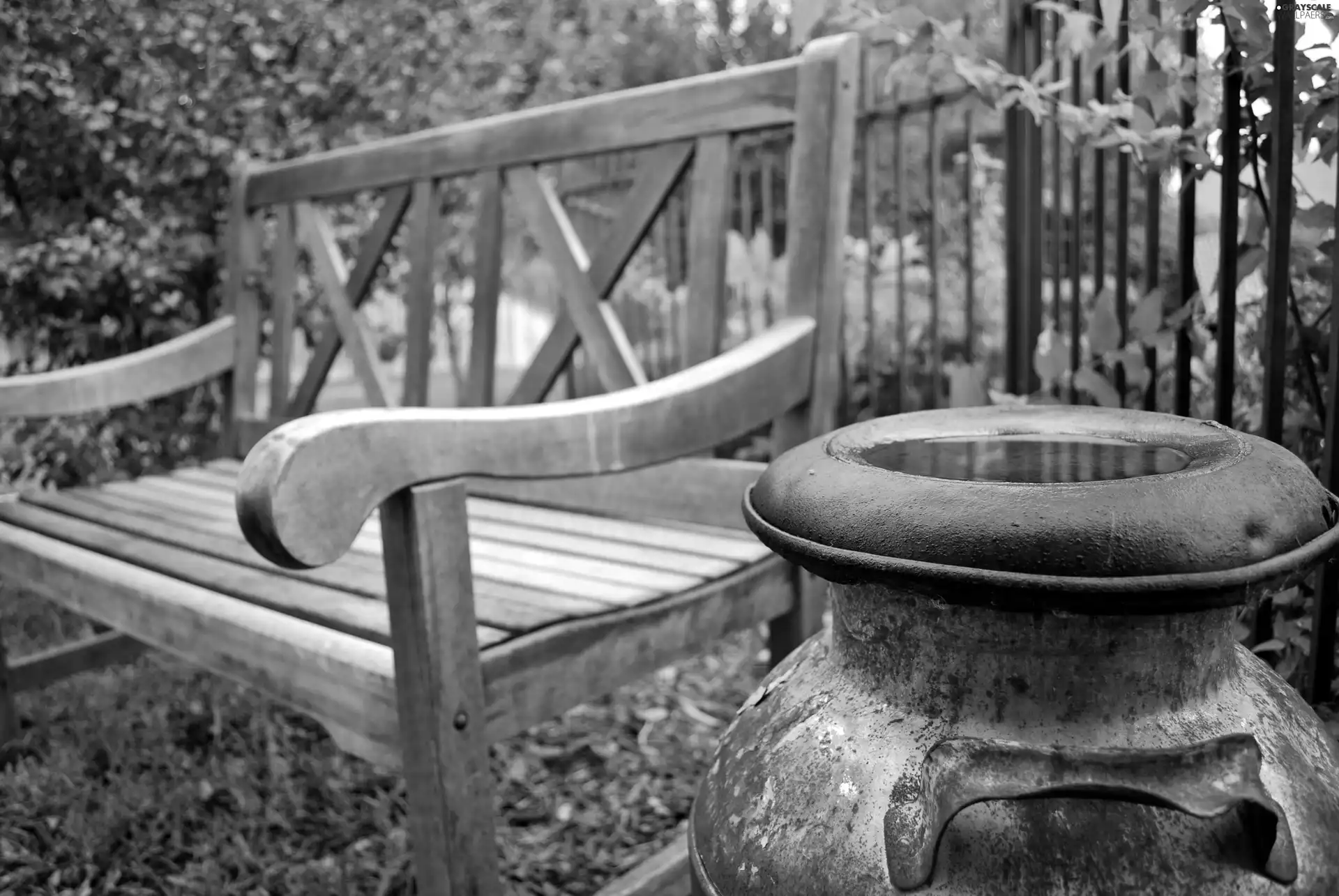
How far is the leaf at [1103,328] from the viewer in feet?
5.33

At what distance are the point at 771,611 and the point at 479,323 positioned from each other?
3.16ft

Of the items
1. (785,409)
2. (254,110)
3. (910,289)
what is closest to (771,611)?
(785,409)

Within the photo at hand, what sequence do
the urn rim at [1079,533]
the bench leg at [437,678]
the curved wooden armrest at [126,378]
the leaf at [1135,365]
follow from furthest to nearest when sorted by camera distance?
the curved wooden armrest at [126,378] < the leaf at [1135,365] < the bench leg at [437,678] < the urn rim at [1079,533]

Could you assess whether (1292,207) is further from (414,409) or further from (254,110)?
(254,110)

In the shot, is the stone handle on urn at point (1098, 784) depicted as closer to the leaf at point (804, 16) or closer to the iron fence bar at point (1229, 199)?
the iron fence bar at point (1229, 199)

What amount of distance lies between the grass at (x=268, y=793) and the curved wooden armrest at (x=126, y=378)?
0.78 metres

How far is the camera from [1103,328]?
164 cm

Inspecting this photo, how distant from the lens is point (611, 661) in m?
1.41

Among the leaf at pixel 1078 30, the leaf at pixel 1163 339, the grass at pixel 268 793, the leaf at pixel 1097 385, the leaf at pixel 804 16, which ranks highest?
the leaf at pixel 804 16

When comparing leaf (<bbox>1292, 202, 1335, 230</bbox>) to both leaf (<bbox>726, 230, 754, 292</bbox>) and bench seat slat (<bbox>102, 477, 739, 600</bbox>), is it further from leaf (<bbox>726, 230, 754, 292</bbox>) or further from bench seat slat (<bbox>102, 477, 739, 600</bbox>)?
leaf (<bbox>726, 230, 754, 292</bbox>)

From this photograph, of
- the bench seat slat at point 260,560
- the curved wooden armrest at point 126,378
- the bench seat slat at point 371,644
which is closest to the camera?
the bench seat slat at point 371,644

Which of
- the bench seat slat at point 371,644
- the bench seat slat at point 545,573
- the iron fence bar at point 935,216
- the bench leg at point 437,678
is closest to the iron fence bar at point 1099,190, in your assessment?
the bench seat slat at point 371,644

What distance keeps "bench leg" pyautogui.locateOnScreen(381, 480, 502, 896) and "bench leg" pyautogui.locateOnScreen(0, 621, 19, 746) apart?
68.0 inches

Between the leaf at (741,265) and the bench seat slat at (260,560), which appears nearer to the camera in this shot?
the bench seat slat at (260,560)
